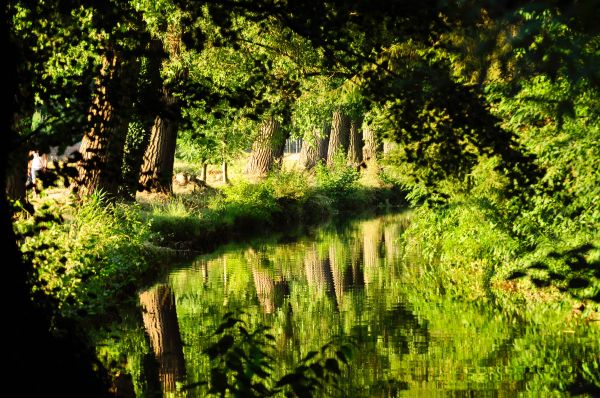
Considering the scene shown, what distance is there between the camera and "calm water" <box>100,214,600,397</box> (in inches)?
392

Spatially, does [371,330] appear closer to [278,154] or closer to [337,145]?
[278,154]

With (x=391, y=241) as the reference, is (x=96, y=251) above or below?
above

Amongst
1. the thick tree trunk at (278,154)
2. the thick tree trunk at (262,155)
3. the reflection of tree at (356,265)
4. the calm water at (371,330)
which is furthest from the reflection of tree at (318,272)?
the thick tree trunk at (262,155)

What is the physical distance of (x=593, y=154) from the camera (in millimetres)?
11500

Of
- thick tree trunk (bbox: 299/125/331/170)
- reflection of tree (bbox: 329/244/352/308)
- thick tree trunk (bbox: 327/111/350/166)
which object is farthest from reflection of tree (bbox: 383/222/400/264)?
thick tree trunk (bbox: 327/111/350/166)

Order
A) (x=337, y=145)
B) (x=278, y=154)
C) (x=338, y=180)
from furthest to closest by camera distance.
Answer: (x=337, y=145)
(x=338, y=180)
(x=278, y=154)

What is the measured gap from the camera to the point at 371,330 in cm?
1286

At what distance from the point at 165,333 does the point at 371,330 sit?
3.08 metres

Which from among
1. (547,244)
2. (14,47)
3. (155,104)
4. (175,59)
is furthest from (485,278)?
(14,47)

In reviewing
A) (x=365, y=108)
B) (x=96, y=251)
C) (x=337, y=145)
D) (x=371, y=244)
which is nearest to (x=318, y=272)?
(x=371, y=244)

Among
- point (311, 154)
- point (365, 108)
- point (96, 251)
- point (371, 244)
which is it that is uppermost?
point (311, 154)

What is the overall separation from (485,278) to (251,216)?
12.7 meters

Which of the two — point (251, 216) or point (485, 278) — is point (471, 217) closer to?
point (485, 278)

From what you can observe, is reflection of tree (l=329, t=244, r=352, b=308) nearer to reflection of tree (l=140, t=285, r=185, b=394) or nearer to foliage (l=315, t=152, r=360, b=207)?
reflection of tree (l=140, t=285, r=185, b=394)
